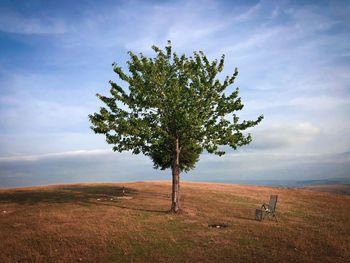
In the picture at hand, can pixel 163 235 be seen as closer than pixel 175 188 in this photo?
Yes

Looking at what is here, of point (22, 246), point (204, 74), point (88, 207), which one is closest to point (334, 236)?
point (204, 74)

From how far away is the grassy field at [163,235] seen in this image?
14594 millimetres

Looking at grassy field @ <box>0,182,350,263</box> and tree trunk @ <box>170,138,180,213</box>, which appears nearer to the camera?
grassy field @ <box>0,182,350,263</box>

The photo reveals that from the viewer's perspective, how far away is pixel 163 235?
18.1 metres

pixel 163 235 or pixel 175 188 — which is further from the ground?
pixel 175 188

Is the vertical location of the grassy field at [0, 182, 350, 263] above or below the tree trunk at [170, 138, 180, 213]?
below

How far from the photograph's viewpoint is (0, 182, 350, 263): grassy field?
47.9ft

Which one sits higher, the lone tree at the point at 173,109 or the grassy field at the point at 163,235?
the lone tree at the point at 173,109

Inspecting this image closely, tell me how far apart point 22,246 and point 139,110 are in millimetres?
13806

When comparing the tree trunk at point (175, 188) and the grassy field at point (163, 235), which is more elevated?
the tree trunk at point (175, 188)

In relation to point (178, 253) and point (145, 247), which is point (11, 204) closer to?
point (145, 247)

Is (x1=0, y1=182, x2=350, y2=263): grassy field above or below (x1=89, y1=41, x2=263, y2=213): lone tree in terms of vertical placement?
below

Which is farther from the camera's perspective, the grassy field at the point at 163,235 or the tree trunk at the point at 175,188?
the tree trunk at the point at 175,188

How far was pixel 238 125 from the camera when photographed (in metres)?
26.5
